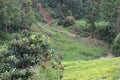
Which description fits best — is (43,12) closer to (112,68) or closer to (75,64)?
(75,64)

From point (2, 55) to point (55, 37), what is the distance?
1811 inches

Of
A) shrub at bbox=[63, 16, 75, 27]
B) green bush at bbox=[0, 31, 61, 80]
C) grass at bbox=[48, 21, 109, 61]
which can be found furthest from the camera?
shrub at bbox=[63, 16, 75, 27]

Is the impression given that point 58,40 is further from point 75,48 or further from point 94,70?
point 94,70

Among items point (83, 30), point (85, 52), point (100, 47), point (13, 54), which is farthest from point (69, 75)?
point (83, 30)

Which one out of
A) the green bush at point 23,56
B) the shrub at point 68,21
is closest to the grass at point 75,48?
the shrub at point 68,21

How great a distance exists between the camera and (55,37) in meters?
67.1

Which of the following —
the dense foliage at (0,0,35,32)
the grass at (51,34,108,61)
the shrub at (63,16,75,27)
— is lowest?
the grass at (51,34,108,61)

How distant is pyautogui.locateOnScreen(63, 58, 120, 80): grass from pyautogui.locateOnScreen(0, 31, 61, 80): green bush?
39.2ft

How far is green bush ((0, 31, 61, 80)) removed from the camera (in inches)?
782

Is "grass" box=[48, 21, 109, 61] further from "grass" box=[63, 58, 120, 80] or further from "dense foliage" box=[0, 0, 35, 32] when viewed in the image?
"grass" box=[63, 58, 120, 80]

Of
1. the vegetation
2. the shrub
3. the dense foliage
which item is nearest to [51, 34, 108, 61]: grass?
the vegetation

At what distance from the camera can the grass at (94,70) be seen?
33594 millimetres

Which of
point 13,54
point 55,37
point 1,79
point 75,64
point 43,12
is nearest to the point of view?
point 1,79

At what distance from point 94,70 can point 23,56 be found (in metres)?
17.6
